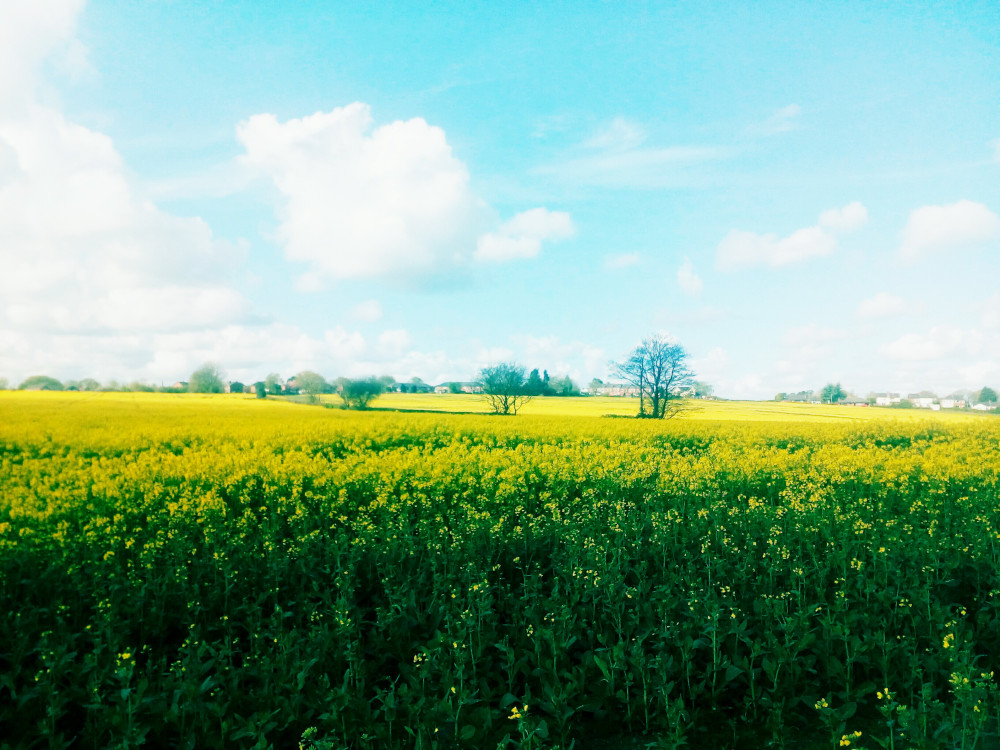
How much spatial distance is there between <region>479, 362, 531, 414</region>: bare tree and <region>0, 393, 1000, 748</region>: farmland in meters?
60.4

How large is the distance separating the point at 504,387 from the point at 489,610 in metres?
70.0

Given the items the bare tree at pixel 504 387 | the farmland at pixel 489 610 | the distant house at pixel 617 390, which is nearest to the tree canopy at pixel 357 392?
the bare tree at pixel 504 387

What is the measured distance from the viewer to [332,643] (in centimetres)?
558

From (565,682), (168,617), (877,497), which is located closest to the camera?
(565,682)

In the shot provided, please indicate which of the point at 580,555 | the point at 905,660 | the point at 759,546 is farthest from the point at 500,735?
the point at 759,546

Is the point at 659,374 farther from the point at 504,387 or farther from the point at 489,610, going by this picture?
the point at 489,610

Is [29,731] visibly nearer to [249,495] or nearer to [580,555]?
[580,555]

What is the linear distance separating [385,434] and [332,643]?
1822cm

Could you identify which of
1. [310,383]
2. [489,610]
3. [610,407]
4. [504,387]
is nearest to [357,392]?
[310,383]

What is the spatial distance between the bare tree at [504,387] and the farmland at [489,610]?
198 feet

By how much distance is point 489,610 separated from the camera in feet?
18.7

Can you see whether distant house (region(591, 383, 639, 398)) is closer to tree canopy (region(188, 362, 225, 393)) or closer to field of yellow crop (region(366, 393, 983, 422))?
field of yellow crop (region(366, 393, 983, 422))

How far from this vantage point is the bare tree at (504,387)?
75.3 meters

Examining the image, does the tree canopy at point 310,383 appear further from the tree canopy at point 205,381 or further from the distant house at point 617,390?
the distant house at point 617,390
